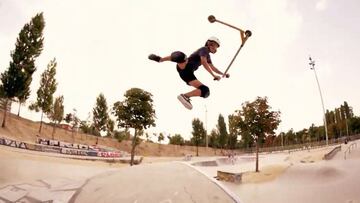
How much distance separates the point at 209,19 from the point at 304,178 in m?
15.5

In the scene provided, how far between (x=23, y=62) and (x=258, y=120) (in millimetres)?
29720

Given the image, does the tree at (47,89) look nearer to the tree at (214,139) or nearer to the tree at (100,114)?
the tree at (100,114)

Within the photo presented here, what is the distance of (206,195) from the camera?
757cm

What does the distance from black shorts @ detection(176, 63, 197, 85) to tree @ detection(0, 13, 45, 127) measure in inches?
1407

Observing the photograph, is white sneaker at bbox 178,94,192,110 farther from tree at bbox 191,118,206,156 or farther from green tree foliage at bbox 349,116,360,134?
green tree foliage at bbox 349,116,360,134

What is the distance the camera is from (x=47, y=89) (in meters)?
43.8

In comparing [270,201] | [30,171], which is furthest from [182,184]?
[30,171]

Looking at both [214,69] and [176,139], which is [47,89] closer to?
[214,69]

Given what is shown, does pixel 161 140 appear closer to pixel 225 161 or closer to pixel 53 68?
pixel 225 161

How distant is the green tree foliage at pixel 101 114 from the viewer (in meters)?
55.2

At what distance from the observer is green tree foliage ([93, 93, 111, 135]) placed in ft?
181

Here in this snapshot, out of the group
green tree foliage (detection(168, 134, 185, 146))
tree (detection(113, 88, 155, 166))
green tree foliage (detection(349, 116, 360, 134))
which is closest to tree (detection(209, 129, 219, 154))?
green tree foliage (detection(168, 134, 185, 146))

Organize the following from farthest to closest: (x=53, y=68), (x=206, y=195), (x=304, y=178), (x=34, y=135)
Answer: (x=34, y=135) → (x=53, y=68) → (x=304, y=178) → (x=206, y=195)

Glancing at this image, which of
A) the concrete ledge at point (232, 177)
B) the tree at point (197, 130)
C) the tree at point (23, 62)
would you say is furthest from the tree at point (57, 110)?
the concrete ledge at point (232, 177)
